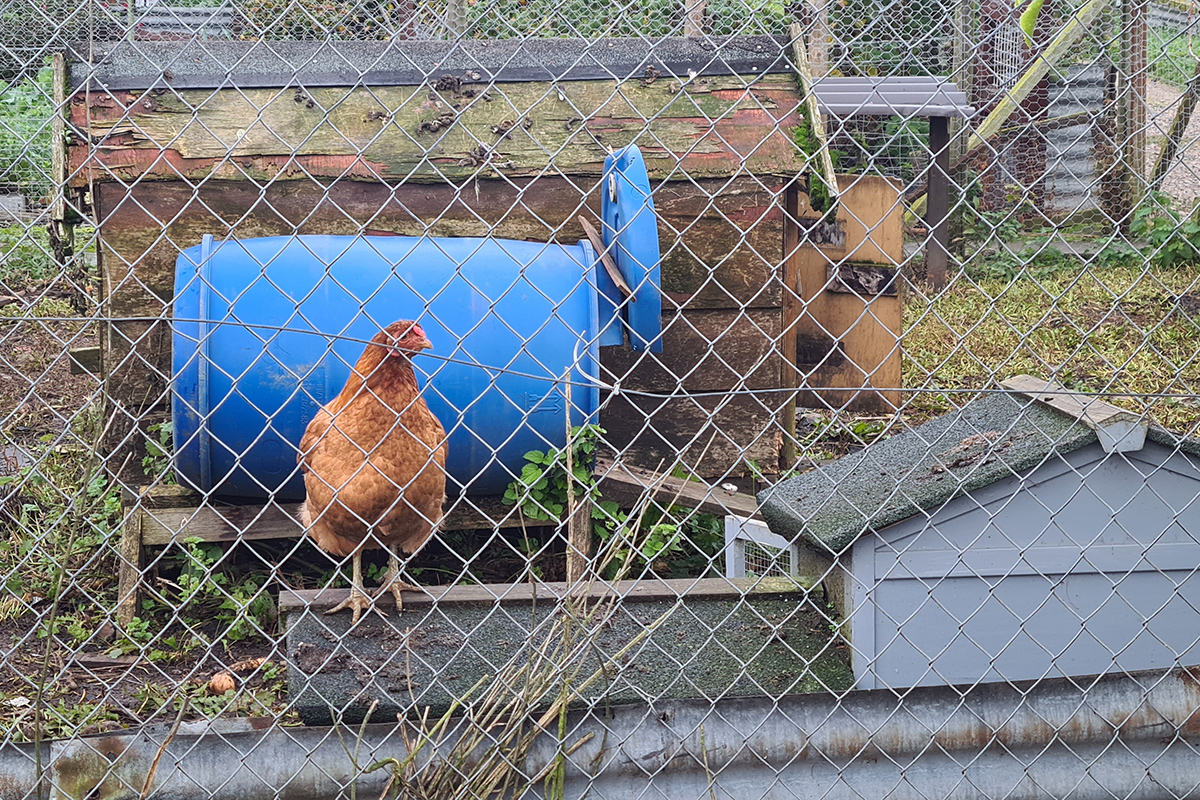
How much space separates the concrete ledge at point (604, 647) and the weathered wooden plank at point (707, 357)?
3.72 ft

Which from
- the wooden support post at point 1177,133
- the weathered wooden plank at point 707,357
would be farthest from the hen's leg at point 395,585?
the wooden support post at point 1177,133

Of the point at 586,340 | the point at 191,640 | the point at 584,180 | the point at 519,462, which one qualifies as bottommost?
the point at 191,640

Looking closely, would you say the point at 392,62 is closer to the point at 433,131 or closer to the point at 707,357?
the point at 433,131

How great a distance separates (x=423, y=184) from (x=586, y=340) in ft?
3.17

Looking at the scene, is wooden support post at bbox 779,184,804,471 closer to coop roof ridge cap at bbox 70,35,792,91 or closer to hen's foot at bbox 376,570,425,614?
coop roof ridge cap at bbox 70,35,792,91

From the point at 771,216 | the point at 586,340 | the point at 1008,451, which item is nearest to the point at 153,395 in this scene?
the point at 586,340

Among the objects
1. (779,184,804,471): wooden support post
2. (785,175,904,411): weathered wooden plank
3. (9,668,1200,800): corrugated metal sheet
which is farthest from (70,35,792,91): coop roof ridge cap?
(9,668,1200,800): corrugated metal sheet

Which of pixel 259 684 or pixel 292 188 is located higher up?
pixel 292 188

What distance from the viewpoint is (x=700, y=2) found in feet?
13.3

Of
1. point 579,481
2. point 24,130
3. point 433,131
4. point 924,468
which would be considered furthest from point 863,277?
point 24,130

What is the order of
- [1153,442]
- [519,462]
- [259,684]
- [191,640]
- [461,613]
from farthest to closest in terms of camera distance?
[519,462], [191,640], [259,684], [461,613], [1153,442]

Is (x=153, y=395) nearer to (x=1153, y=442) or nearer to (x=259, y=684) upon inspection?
(x=259, y=684)

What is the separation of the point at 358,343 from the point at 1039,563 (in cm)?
188

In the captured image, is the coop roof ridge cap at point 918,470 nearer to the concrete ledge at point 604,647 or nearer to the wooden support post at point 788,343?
the concrete ledge at point 604,647
